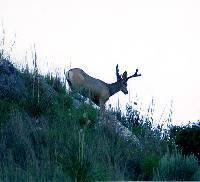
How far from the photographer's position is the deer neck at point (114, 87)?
57.9 ft

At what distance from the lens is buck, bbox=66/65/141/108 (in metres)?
15.0

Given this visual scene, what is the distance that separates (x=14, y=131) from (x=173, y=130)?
397cm

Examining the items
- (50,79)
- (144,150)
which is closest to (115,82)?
(50,79)

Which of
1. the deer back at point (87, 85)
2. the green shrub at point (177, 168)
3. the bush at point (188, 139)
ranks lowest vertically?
the green shrub at point (177, 168)

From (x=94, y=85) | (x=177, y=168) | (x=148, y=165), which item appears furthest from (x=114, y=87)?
(x=177, y=168)

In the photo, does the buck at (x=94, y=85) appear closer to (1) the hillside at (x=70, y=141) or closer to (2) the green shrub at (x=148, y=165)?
(1) the hillside at (x=70, y=141)

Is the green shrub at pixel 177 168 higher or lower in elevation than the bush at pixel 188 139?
lower

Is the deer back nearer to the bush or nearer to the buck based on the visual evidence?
the buck

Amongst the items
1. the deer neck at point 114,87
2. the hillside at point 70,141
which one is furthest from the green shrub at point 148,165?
the deer neck at point 114,87

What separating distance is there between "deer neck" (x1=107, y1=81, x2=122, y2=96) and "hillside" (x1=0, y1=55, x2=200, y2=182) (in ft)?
12.5

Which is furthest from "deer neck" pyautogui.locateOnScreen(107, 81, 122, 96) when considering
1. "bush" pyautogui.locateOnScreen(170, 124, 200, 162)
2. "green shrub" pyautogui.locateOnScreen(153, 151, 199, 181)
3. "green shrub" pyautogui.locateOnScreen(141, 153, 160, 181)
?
"green shrub" pyautogui.locateOnScreen(153, 151, 199, 181)

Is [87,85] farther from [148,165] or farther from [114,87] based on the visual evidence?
[148,165]

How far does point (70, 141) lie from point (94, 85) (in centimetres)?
874

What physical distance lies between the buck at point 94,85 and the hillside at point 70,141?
952 mm
